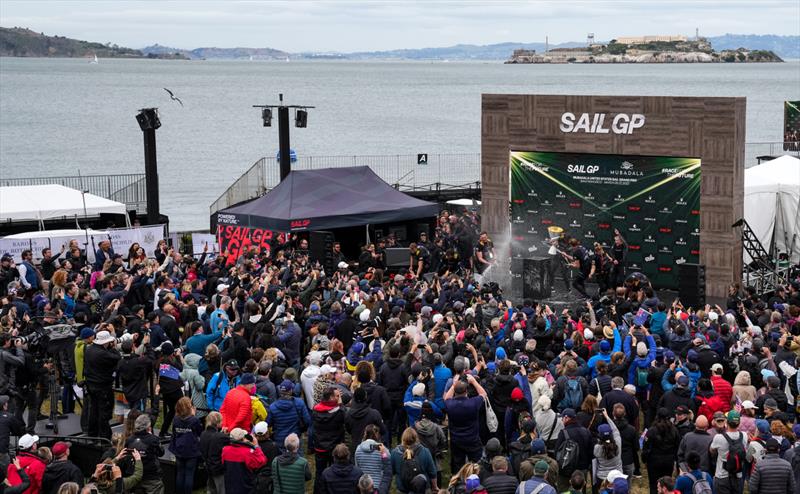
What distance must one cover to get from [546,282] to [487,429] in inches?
389

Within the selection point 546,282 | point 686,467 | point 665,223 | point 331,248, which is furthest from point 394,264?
point 686,467

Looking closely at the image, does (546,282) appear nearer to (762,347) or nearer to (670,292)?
(670,292)

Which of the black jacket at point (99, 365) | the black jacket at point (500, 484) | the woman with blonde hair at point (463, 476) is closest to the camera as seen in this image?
the woman with blonde hair at point (463, 476)

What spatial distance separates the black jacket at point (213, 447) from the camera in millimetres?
10047

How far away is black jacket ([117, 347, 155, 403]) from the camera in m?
12.1

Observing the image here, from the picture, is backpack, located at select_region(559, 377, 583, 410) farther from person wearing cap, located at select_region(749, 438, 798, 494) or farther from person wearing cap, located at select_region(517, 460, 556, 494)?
person wearing cap, located at select_region(517, 460, 556, 494)

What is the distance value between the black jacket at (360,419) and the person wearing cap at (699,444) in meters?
2.78

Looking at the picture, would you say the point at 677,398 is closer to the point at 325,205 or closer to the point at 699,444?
the point at 699,444

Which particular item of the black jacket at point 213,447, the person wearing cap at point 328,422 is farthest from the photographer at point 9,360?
the person wearing cap at point 328,422

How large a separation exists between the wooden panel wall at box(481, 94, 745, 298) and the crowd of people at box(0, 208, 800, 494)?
4.36 metres

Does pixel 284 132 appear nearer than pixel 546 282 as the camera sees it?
No

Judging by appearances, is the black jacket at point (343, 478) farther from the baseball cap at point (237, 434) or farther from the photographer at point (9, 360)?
the photographer at point (9, 360)

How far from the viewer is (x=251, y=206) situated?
24.4 meters

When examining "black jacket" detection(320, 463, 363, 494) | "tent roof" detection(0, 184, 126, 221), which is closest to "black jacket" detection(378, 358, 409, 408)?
"black jacket" detection(320, 463, 363, 494)
